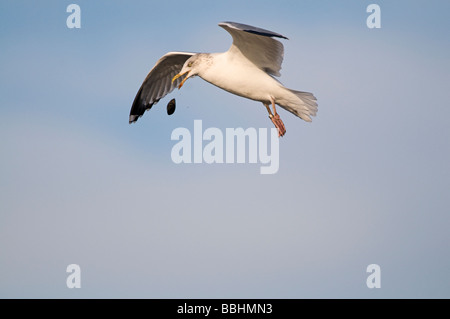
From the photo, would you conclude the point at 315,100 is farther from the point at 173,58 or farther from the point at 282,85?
the point at 173,58

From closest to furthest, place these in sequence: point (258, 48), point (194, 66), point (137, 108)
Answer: point (258, 48), point (194, 66), point (137, 108)

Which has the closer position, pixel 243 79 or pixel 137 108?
pixel 243 79

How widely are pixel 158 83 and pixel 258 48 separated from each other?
160 centimetres

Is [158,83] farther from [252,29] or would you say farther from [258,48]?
[252,29]

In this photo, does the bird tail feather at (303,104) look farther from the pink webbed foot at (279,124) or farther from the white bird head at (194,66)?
the white bird head at (194,66)

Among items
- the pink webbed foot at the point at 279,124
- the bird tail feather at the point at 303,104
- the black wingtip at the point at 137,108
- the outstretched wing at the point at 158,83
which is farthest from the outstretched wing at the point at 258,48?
the black wingtip at the point at 137,108

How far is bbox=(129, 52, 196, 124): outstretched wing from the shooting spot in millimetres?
6898

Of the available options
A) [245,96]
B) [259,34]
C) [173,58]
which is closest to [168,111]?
[173,58]

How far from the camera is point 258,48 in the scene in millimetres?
5781

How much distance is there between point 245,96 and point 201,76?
393 mm

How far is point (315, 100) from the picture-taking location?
599 cm

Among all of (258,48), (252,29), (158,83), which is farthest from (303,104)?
(158,83)

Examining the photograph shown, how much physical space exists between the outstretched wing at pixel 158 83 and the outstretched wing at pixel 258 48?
3.29 feet

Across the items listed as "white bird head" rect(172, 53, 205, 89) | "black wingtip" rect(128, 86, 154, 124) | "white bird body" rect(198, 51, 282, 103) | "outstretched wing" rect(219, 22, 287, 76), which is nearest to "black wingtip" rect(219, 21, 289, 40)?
"outstretched wing" rect(219, 22, 287, 76)
